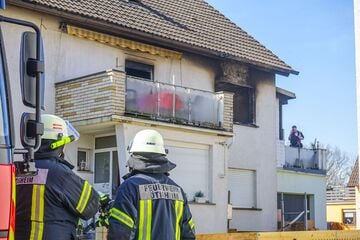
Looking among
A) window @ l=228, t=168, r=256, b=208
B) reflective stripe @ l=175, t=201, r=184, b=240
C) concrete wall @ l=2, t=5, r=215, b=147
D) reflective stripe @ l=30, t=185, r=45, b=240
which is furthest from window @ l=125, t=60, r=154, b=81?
reflective stripe @ l=30, t=185, r=45, b=240

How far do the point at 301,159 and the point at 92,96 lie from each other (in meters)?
11.0

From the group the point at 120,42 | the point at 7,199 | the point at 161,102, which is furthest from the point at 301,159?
the point at 7,199

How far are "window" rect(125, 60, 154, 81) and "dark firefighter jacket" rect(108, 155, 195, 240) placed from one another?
41.5ft

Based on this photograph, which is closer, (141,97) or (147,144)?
(147,144)

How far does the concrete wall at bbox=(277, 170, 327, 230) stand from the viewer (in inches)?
918

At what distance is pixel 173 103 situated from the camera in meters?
17.0

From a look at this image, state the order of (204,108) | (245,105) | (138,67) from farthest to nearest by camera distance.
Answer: (245,105) → (138,67) → (204,108)

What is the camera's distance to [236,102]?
20984 millimetres

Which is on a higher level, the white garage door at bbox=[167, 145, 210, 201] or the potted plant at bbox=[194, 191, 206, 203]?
the white garage door at bbox=[167, 145, 210, 201]

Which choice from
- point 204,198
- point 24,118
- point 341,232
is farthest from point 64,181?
point 204,198

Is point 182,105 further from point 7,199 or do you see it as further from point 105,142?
point 7,199

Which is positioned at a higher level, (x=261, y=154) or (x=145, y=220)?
(x=261, y=154)

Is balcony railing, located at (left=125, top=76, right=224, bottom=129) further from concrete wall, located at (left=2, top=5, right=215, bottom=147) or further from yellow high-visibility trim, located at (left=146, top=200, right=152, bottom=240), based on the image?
yellow high-visibility trim, located at (left=146, top=200, right=152, bottom=240)

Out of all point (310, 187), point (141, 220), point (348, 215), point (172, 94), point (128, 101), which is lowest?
point (141, 220)
